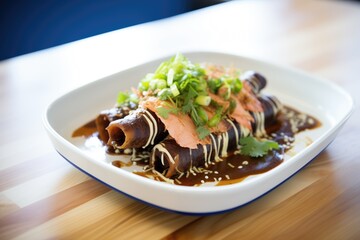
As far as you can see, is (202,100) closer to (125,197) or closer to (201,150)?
(201,150)

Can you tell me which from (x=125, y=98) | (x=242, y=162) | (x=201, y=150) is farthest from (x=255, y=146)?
(x=125, y=98)

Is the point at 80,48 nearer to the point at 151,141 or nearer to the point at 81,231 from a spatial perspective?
the point at 151,141

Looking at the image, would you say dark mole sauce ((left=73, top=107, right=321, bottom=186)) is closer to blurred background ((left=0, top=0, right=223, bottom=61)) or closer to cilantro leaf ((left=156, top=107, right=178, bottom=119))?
cilantro leaf ((left=156, top=107, right=178, bottom=119))

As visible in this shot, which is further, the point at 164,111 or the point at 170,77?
the point at 170,77

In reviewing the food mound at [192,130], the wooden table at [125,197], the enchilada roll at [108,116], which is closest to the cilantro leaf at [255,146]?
the food mound at [192,130]

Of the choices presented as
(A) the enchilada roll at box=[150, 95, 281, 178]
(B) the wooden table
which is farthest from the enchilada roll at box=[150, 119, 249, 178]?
(B) the wooden table

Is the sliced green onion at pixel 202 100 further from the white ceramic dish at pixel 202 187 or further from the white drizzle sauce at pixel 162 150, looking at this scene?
the white ceramic dish at pixel 202 187

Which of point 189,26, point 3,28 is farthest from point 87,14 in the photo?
point 189,26
